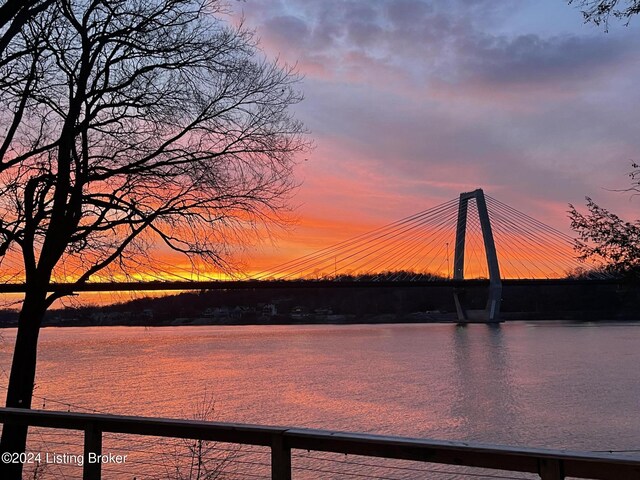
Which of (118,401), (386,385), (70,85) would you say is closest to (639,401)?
(386,385)

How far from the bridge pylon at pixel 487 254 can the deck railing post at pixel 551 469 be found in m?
53.4

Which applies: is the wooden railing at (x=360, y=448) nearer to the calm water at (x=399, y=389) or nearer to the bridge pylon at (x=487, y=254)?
the calm water at (x=399, y=389)

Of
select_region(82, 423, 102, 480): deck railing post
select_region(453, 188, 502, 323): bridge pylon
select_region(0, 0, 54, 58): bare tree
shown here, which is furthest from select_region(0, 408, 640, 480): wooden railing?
select_region(453, 188, 502, 323): bridge pylon

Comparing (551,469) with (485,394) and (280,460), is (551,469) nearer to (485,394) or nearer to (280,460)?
(280,460)

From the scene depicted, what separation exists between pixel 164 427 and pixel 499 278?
176 ft

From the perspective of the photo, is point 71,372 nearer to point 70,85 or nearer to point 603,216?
point 70,85

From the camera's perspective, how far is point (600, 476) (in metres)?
2.44

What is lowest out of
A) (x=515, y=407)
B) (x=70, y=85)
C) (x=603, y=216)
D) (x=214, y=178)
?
(x=515, y=407)

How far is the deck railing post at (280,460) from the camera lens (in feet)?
9.95

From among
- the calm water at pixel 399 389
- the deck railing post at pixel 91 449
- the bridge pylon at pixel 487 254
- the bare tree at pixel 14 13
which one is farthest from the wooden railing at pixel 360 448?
the bridge pylon at pixel 487 254

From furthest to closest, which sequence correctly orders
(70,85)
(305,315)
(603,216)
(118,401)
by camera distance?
(305,315), (118,401), (70,85), (603,216)

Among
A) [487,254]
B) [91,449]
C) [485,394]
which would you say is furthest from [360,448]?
[487,254]

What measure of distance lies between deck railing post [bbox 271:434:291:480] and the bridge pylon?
2091 inches

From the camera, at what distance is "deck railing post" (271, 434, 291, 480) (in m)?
3.03
